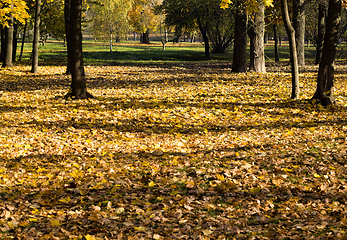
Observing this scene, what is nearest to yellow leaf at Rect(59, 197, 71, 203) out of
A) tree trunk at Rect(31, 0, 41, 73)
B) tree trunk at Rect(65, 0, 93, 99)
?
tree trunk at Rect(65, 0, 93, 99)

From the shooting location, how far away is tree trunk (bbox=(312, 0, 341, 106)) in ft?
32.5

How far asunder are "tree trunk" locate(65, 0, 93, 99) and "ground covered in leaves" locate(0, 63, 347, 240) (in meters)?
0.56

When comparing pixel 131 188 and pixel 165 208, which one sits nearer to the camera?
pixel 165 208

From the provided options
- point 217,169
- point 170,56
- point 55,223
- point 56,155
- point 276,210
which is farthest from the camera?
point 170,56

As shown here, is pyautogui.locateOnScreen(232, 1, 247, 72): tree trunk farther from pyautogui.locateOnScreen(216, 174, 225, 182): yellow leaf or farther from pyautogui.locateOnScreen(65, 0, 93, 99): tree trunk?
pyautogui.locateOnScreen(216, 174, 225, 182): yellow leaf

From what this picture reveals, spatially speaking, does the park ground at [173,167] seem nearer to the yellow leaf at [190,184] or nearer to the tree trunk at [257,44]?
the yellow leaf at [190,184]

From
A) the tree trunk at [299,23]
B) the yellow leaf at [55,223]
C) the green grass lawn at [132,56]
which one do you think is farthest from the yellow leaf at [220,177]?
the green grass lawn at [132,56]

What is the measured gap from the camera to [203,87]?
13750 mm

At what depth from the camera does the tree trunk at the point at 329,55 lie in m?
9.91

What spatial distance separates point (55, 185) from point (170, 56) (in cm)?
3328

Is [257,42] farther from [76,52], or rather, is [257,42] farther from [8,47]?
[8,47]

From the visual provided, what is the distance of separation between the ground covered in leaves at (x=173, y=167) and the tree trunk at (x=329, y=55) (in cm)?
48

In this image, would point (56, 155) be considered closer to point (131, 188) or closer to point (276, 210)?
point (131, 188)

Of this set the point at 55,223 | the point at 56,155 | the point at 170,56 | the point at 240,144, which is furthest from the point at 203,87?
the point at 170,56
